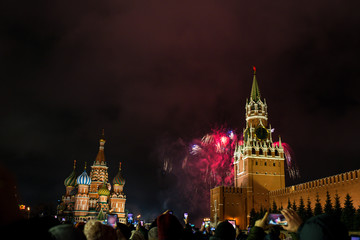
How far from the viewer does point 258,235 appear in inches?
129

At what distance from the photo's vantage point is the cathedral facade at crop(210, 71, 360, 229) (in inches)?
1902

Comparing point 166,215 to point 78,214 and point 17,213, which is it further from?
point 78,214

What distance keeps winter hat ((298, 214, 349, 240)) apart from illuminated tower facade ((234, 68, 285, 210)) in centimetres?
4921

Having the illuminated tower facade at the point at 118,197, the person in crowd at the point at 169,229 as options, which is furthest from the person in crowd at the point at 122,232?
the illuminated tower facade at the point at 118,197

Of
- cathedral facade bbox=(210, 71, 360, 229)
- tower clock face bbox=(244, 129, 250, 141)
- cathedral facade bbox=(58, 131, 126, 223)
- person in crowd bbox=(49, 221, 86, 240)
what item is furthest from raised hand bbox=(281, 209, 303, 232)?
cathedral facade bbox=(58, 131, 126, 223)

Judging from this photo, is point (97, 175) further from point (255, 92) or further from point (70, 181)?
point (255, 92)

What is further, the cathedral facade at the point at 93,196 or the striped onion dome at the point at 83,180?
the striped onion dome at the point at 83,180

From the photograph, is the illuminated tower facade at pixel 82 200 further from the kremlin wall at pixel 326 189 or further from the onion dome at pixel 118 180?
the kremlin wall at pixel 326 189

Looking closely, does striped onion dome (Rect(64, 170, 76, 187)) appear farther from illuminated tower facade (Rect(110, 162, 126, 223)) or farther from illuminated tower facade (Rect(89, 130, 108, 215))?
illuminated tower facade (Rect(110, 162, 126, 223))

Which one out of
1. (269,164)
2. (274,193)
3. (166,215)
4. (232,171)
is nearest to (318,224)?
(166,215)

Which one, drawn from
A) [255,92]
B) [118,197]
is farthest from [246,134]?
[118,197]

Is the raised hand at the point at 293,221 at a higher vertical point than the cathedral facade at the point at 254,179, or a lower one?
lower

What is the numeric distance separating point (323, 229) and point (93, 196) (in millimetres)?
61631

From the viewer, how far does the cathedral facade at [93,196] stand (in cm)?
5616
